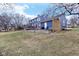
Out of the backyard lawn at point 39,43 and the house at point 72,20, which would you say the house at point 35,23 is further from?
the house at point 72,20

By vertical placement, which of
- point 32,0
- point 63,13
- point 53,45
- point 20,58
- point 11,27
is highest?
point 32,0

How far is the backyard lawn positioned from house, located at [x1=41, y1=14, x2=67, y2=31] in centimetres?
5

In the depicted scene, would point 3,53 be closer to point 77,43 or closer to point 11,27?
point 11,27

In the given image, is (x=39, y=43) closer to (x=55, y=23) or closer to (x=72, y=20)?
(x=55, y=23)

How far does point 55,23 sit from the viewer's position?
170cm

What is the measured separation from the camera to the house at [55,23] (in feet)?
5.57

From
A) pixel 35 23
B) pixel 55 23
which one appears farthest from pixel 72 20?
pixel 35 23

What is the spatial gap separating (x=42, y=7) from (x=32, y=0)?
0.38 ft

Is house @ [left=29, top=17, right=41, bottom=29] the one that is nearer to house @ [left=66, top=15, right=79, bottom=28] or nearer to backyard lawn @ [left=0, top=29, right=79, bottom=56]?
backyard lawn @ [left=0, top=29, right=79, bottom=56]

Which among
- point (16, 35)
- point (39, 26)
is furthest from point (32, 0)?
point (16, 35)

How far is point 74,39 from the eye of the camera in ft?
5.50

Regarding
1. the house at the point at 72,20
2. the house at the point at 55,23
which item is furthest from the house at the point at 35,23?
the house at the point at 72,20

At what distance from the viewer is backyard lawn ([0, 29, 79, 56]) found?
165 cm

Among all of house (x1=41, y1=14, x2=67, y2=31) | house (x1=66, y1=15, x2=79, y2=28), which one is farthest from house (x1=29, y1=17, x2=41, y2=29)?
house (x1=66, y1=15, x2=79, y2=28)
